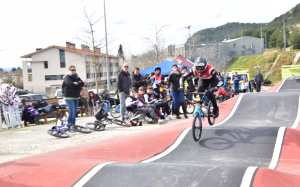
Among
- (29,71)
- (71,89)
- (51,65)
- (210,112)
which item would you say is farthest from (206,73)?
(29,71)

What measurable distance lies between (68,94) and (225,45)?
99097 mm

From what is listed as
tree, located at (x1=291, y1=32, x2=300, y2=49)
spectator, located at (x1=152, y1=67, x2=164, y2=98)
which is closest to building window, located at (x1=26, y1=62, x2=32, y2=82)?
tree, located at (x1=291, y1=32, x2=300, y2=49)

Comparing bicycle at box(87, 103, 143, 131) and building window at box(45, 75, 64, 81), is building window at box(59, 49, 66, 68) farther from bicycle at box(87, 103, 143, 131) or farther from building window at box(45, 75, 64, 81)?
bicycle at box(87, 103, 143, 131)

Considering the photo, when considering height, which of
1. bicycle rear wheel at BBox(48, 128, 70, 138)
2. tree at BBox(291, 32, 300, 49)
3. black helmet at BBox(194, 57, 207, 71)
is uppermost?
tree at BBox(291, 32, 300, 49)

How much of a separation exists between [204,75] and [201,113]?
889 mm

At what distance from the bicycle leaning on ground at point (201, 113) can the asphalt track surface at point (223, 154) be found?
0.66 feet

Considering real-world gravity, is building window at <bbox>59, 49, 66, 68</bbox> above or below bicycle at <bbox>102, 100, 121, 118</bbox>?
above

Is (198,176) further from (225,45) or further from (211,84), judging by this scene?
(225,45)

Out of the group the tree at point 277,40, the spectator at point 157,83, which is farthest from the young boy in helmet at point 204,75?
the tree at point 277,40

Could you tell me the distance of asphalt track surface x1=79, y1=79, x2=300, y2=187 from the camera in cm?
630

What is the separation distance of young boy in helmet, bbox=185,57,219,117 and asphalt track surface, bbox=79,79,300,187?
97 cm

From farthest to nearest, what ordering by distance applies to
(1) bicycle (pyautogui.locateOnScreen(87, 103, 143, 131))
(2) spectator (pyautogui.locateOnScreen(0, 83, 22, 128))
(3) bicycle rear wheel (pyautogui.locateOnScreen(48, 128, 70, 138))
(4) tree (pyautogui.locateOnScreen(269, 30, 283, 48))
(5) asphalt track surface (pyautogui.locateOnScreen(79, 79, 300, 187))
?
(4) tree (pyautogui.locateOnScreen(269, 30, 283, 48)) < (2) spectator (pyautogui.locateOnScreen(0, 83, 22, 128)) < (1) bicycle (pyautogui.locateOnScreen(87, 103, 143, 131)) < (3) bicycle rear wheel (pyautogui.locateOnScreen(48, 128, 70, 138)) < (5) asphalt track surface (pyautogui.locateOnScreen(79, 79, 300, 187))

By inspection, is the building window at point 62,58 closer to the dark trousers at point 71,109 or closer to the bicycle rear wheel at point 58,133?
the dark trousers at point 71,109

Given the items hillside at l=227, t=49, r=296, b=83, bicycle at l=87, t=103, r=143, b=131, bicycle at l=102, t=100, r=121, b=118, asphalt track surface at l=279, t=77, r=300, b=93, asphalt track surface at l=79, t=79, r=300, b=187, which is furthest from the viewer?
hillside at l=227, t=49, r=296, b=83
